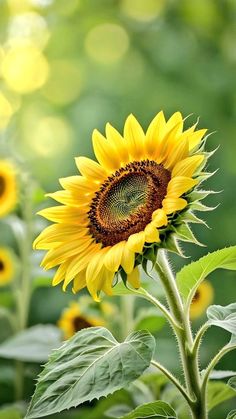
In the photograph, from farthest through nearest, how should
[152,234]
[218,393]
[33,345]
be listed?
[33,345] → [218,393] → [152,234]

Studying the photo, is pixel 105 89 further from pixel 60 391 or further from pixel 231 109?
pixel 60 391

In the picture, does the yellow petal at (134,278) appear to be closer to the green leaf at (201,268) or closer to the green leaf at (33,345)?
the green leaf at (201,268)

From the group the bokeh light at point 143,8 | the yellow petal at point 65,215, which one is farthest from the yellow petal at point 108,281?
the bokeh light at point 143,8

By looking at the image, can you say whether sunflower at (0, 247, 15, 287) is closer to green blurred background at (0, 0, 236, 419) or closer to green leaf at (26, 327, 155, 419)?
green blurred background at (0, 0, 236, 419)

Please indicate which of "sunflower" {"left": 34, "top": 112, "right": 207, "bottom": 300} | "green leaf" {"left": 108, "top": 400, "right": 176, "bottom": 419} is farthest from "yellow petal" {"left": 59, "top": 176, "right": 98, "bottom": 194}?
"green leaf" {"left": 108, "top": 400, "right": 176, "bottom": 419}

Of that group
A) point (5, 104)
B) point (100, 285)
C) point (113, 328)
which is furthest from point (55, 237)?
point (5, 104)

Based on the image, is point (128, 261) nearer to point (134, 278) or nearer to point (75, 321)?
point (134, 278)

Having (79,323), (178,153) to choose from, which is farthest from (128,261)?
(79,323)
